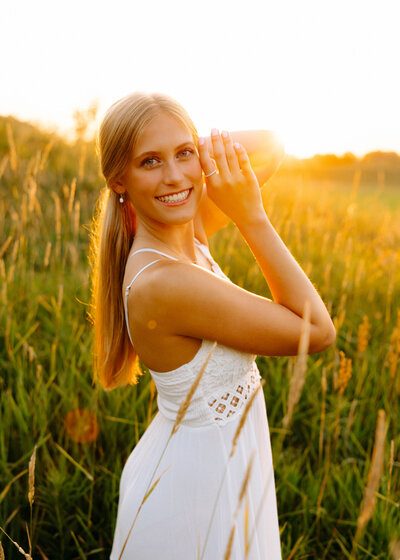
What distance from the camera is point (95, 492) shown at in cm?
203

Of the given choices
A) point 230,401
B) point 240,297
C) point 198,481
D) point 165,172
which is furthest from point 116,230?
point 198,481

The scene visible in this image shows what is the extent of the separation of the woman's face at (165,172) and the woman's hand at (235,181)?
11cm

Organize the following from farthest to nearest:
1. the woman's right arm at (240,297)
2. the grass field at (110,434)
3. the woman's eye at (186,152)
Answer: the grass field at (110,434)
the woman's eye at (186,152)
the woman's right arm at (240,297)

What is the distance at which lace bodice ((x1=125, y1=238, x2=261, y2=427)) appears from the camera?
1.36 metres

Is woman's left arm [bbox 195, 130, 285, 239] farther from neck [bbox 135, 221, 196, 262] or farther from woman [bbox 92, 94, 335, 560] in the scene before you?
woman [bbox 92, 94, 335, 560]

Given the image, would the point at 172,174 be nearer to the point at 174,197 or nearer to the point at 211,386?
the point at 174,197

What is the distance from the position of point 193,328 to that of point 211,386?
9.0 inches

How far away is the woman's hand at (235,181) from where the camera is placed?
138cm

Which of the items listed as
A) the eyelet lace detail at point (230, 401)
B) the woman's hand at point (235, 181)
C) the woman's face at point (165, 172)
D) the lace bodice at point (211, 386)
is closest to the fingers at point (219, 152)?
the woman's hand at point (235, 181)

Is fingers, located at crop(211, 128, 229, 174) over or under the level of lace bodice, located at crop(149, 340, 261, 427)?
over

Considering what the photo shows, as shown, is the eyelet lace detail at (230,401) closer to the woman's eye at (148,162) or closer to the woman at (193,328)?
the woman at (193,328)

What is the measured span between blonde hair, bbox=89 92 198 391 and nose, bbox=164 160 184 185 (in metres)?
0.13

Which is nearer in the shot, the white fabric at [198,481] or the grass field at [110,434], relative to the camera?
the white fabric at [198,481]

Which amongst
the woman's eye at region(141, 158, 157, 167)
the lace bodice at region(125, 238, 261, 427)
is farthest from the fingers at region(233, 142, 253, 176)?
the lace bodice at region(125, 238, 261, 427)
